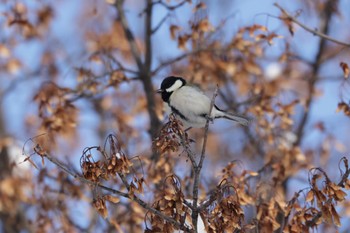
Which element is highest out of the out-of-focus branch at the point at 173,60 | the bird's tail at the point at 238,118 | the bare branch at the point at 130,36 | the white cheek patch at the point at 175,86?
the bare branch at the point at 130,36

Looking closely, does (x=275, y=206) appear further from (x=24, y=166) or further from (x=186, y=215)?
(x=24, y=166)

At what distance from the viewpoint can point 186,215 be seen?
120 inches

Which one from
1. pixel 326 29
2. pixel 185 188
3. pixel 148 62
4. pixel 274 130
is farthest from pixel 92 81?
pixel 326 29

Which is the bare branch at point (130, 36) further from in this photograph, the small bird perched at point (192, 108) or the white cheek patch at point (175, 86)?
the small bird perched at point (192, 108)

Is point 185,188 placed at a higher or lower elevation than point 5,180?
lower

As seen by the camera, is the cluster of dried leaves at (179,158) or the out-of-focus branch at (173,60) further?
the out-of-focus branch at (173,60)

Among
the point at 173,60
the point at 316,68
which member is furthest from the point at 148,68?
the point at 316,68

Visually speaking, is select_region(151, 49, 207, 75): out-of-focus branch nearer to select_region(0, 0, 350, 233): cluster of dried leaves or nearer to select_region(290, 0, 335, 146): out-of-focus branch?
select_region(0, 0, 350, 233): cluster of dried leaves

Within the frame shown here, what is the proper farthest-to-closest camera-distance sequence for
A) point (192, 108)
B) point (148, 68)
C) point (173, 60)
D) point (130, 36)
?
point (130, 36)
point (148, 68)
point (173, 60)
point (192, 108)

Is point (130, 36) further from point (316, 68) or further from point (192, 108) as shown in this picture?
point (316, 68)

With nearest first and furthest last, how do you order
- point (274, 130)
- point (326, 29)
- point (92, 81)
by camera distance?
point (92, 81) < point (274, 130) < point (326, 29)

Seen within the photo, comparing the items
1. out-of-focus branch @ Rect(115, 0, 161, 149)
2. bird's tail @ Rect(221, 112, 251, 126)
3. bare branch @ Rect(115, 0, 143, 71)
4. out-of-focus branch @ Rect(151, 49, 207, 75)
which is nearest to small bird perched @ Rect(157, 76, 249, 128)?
bird's tail @ Rect(221, 112, 251, 126)

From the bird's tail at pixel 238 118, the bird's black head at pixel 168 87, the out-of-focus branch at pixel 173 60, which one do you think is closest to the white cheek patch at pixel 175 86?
the bird's black head at pixel 168 87

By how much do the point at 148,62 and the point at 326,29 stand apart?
2.59m
